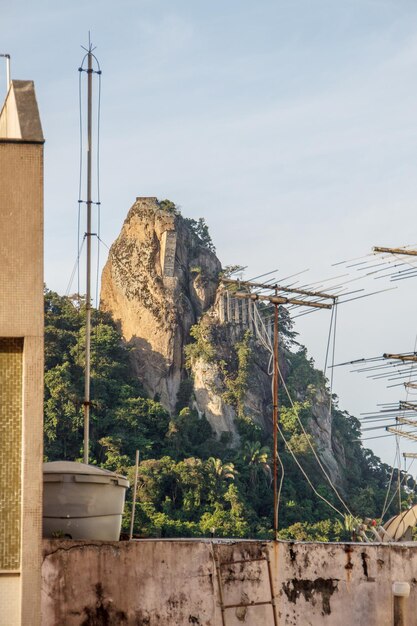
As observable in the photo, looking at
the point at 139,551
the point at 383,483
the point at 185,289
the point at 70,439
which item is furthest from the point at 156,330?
the point at 139,551

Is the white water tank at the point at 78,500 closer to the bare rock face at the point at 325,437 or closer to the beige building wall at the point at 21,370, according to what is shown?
the beige building wall at the point at 21,370

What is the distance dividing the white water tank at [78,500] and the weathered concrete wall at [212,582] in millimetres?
198

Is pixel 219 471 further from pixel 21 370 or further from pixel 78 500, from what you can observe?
pixel 21 370

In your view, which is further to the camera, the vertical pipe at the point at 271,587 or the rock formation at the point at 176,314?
the rock formation at the point at 176,314

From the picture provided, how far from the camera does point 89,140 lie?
66.4 feet

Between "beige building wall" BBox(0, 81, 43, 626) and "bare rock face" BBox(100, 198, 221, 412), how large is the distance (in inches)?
3785

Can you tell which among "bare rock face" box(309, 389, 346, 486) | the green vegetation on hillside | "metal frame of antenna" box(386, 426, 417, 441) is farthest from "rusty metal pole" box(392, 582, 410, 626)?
"bare rock face" box(309, 389, 346, 486)

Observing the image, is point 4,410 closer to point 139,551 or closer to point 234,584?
point 139,551

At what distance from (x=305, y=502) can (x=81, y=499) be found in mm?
87414

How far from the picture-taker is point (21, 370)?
1090 cm

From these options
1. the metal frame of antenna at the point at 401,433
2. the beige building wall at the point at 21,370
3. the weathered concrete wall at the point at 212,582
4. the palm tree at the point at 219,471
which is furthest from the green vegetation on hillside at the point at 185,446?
the beige building wall at the point at 21,370

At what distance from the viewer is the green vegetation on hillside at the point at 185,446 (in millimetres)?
89875

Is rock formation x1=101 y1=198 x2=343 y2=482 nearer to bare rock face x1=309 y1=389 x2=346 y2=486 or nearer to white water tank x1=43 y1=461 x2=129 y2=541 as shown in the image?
bare rock face x1=309 y1=389 x2=346 y2=486

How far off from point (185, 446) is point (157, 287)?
1669cm
